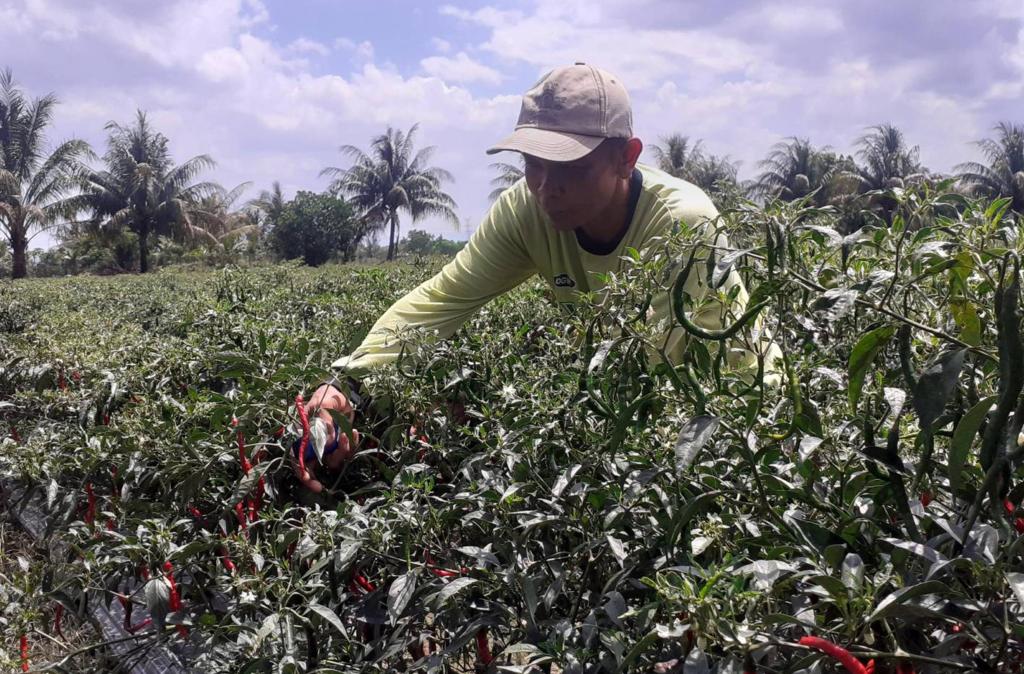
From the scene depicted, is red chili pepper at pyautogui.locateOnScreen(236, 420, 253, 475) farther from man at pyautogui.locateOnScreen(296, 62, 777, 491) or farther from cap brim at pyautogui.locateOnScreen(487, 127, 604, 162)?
cap brim at pyautogui.locateOnScreen(487, 127, 604, 162)

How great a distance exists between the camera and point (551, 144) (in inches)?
80.6

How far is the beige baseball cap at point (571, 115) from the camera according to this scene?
2.05 m

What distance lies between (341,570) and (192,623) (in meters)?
0.32

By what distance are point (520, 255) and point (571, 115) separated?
56 centimetres

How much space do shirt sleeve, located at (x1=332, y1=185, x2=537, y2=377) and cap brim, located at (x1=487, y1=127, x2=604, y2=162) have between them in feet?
1.30

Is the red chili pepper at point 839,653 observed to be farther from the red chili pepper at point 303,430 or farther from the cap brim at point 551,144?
the cap brim at point 551,144

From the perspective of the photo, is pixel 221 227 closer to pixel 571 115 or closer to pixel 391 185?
pixel 391 185

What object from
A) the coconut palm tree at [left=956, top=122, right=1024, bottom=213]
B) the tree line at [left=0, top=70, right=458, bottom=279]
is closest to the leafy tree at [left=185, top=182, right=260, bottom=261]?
the tree line at [left=0, top=70, right=458, bottom=279]

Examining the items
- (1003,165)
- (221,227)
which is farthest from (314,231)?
(1003,165)

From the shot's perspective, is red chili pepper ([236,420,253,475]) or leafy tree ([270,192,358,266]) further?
leafy tree ([270,192,358,266])

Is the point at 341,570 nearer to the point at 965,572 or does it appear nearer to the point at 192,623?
the point at 192,623

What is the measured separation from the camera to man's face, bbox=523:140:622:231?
210 centimetres

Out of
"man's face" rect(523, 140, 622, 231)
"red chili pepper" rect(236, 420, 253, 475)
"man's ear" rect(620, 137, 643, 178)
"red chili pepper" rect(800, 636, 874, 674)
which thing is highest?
"man's ear" rect(620, 137, 643, 178)

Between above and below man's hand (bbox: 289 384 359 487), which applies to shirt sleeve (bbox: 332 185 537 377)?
above
